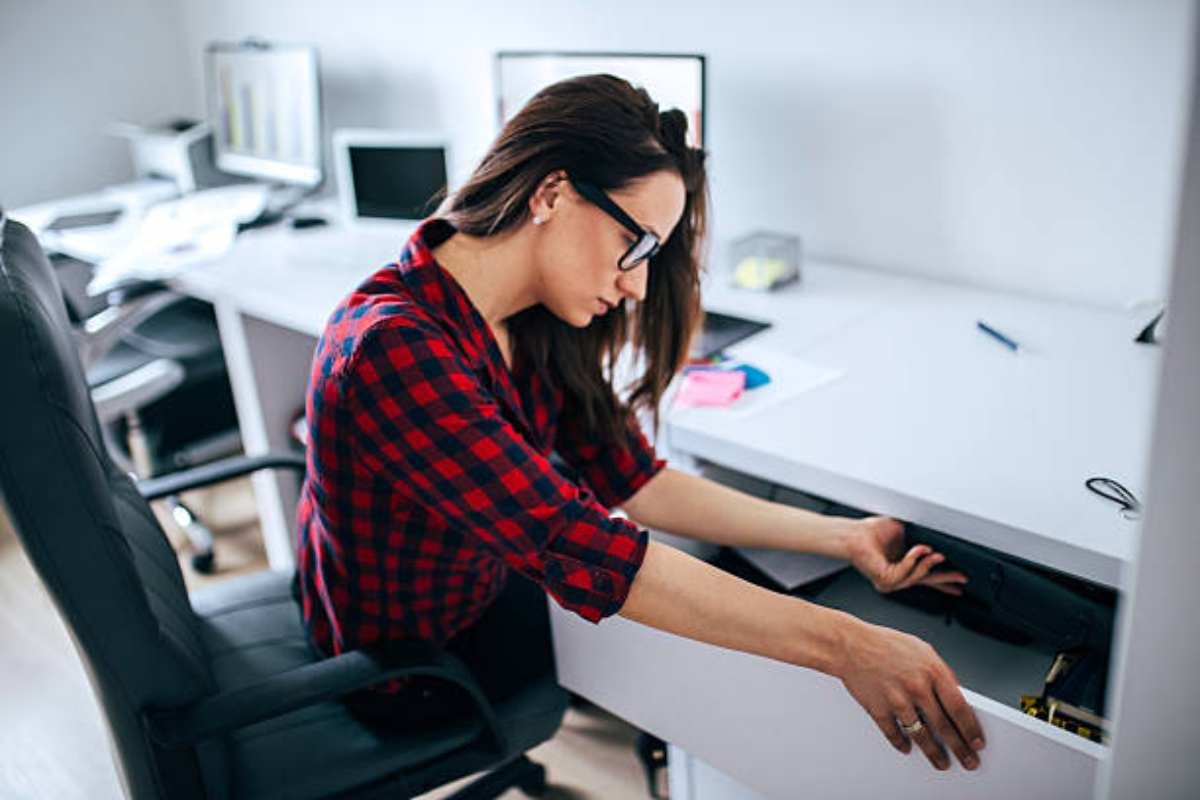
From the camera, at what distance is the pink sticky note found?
53.6 inches

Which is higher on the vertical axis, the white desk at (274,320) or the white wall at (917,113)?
the white wall at (917,113)

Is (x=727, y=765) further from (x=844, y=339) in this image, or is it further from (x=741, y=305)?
(x=741, y=305)

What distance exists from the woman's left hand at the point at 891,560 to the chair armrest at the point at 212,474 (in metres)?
0.74

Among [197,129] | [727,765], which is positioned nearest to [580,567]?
[727,765]

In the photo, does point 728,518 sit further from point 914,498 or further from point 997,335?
point 997,335

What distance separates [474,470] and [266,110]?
1965mm

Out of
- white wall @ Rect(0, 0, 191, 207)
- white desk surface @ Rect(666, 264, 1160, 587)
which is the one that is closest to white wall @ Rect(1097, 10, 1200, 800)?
white desk surface @ Rect(666, 264, 1160, 587)

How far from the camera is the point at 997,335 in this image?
1502 millimetres

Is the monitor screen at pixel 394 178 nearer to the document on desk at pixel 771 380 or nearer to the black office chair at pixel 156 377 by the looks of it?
the black office chair at pixel 156 377

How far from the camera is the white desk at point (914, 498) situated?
91 cm

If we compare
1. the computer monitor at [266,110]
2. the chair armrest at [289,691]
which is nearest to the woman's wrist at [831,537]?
the chair armrest at [289,691]

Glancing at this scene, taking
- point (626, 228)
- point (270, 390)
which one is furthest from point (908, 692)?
point (270, 390)

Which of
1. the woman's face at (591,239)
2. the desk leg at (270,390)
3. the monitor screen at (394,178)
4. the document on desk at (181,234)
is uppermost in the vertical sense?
the woman's face at (591,239)

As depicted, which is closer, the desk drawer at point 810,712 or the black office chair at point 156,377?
the desk drawer at point 810,712
